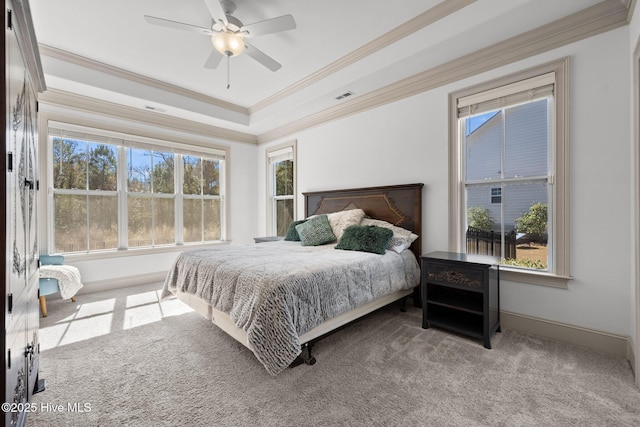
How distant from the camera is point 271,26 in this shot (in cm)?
227

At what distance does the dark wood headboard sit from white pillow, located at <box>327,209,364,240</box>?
0.19 metres

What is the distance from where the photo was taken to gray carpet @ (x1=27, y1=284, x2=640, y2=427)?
1.53 meters

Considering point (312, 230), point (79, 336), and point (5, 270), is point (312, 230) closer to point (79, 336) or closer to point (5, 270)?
point (79, 336)

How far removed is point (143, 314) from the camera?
3.07 m

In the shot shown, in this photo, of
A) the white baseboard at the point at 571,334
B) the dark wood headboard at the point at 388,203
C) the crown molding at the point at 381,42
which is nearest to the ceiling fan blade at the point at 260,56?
the crown molding at the point at 381,42

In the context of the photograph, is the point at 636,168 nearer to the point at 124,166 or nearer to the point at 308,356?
the point at 308,356

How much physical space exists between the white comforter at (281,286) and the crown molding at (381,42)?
89.5 inches

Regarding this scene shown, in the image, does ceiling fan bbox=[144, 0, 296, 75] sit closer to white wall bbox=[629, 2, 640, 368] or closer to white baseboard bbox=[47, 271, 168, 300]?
white wall bbox=[629, 2, 640, 368]

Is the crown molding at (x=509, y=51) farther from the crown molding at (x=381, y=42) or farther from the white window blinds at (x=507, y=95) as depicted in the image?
the crown molding at (x=381, y=42)

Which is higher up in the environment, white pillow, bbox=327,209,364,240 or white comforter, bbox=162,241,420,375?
white pillow, bbox=327,209,364,240

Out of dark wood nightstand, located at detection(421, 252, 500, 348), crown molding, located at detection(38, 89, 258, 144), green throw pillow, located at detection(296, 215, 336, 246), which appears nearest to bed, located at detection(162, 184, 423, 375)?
green throw pillow, located at detection(296, 215, 336, 246)

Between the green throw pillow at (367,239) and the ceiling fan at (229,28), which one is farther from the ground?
the ceiling fan at (229,28)

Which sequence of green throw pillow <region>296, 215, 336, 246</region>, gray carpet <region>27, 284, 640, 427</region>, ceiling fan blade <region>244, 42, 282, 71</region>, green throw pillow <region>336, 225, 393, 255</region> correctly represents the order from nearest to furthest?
gray carpet <region>27, 284, 640, 427</region> < ceiling fan blade <region>244, 42, 282, 71</region> < green throw pillow <region>336, 225, 393, 255</region> < green throw pillow <region>296, 215, 336, 246</region>

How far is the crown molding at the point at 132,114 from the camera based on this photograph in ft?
11.7
